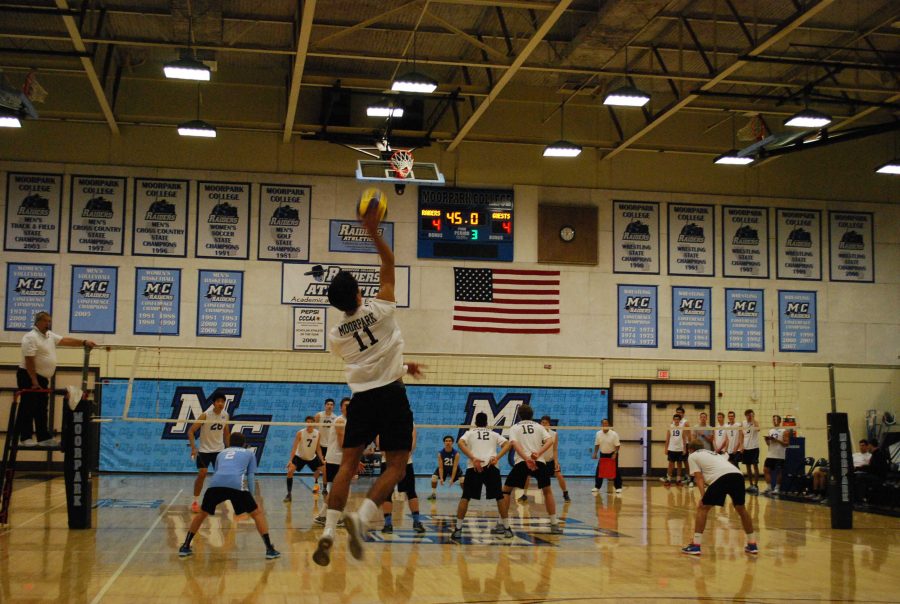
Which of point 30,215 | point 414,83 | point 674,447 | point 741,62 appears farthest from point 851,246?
point 30,215

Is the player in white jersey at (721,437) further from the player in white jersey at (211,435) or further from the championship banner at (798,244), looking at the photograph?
the player in white jersey at (211,435)

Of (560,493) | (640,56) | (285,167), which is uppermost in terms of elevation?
(640,56)

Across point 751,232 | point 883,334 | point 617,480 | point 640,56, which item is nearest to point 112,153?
point 640,56

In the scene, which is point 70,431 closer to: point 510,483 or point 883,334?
point 510,483

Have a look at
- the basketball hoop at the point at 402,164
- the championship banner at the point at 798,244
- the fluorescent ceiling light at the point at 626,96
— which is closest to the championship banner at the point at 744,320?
the championship banner at the point at 798,244

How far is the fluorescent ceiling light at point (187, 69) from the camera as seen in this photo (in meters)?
17.0

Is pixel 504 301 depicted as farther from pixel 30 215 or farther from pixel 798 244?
pixel 30 215

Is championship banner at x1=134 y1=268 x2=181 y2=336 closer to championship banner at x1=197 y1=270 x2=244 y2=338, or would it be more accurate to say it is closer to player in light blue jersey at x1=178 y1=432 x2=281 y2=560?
championship banner at x1=197 y1=270 x2=244 y2=338

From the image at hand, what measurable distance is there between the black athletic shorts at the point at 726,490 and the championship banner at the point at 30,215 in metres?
17.6

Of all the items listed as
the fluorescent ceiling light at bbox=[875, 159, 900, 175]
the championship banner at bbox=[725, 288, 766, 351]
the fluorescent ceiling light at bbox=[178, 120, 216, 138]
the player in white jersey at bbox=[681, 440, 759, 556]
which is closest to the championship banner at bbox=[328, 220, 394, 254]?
the fluorescent ceiling light at bbox=[178, 120, 216, 138]

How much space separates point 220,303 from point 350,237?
3.85m

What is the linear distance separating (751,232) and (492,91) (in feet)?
32.0

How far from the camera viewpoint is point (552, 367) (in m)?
24.2

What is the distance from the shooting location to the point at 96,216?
22609mm
